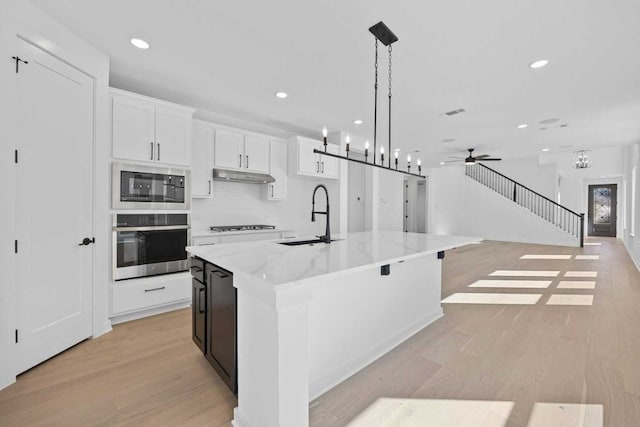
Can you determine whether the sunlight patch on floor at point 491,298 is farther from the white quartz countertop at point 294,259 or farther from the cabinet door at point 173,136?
the cabinet door at point 173,136

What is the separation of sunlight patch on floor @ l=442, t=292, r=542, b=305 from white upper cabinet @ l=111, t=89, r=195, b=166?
3733 millimetres

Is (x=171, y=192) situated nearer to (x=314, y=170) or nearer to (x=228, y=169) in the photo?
(x=228, y=169)

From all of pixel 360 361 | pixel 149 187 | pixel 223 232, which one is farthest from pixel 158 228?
pixel 360 361

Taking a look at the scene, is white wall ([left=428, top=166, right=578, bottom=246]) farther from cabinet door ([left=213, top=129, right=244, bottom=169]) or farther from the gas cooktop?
cabinet door ([left=213, top=129, right=244, bottom=169])

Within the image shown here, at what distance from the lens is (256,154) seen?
438 cm

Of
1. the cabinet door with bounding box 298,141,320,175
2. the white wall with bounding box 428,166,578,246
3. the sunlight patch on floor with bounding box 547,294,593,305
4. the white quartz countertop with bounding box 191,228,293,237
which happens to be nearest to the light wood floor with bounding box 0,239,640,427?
the sunlight patch on floor with bounding box 547,294,593,305

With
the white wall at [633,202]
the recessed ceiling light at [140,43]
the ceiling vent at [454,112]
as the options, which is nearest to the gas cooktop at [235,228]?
the recessed ceiling light at [140,43]

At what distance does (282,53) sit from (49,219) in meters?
2.39

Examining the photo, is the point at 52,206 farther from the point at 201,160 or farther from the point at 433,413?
the point at 433,413

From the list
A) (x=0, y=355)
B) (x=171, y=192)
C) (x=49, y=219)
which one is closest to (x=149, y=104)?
(x=171, y=192)

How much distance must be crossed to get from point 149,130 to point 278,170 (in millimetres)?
1990

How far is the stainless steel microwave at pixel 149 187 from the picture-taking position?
2875 millimetres

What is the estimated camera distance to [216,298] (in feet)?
5.95

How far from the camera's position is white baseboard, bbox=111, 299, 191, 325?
114 inches
